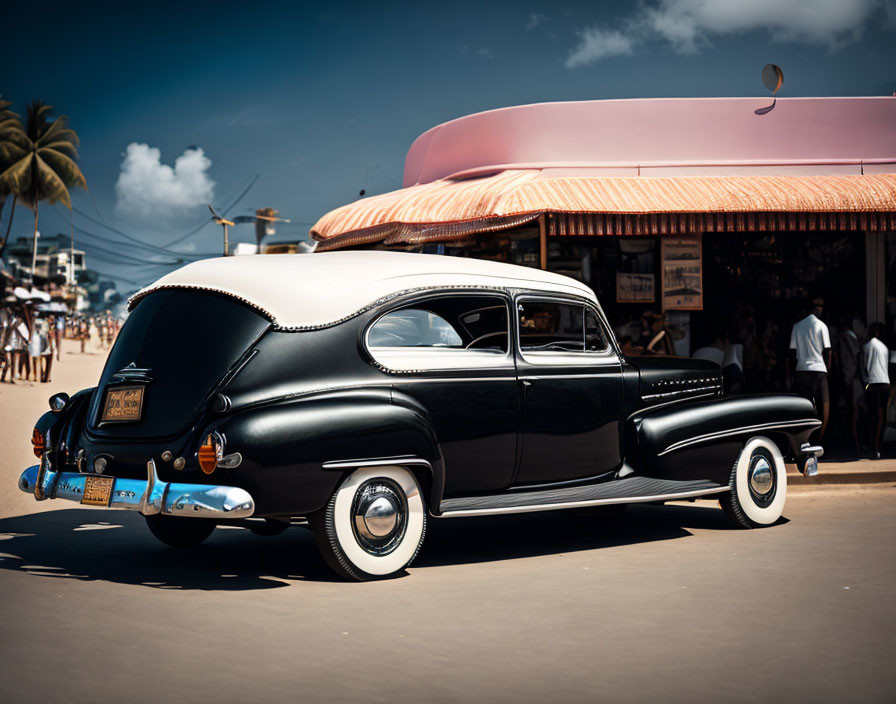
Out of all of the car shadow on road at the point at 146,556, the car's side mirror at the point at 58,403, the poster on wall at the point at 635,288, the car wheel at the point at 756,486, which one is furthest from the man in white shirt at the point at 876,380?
the car's side mirror at the point at 58,403

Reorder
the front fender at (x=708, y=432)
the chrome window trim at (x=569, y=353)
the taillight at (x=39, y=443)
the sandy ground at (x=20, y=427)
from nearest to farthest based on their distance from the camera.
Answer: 1. the taillight at (x=39, y=443)
2. the chrome window trim at (x=569, y=353)
3. the front fender at (x=708, y=432)
4. the sandy ground at (x=20, y=427)

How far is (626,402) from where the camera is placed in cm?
835

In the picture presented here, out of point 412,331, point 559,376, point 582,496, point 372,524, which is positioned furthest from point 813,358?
A: point 372,524

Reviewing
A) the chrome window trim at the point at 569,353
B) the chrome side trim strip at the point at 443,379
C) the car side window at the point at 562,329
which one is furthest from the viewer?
the car side window at the point at 562,329

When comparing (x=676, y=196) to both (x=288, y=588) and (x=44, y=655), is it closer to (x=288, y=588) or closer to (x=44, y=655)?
(x=288, y=588)

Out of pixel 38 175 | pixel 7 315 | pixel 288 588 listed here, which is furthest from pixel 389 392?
pixel 38 175

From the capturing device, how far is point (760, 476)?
887cm

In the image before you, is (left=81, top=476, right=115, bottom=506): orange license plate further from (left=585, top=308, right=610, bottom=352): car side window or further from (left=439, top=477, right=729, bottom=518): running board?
(left=585, top=308, right=610, bottom=352): car side window

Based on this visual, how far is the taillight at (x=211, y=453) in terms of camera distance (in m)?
6.32

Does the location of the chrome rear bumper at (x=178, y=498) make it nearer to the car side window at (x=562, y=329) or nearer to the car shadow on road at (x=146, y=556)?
the car shadow on road at (x=146, y=556)

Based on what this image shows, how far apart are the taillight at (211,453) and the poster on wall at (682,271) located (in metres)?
8.12

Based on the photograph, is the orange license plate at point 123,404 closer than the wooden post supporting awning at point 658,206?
Yes

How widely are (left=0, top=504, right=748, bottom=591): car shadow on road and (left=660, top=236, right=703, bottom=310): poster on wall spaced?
3706mm

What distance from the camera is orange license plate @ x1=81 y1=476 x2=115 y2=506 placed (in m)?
6.72
